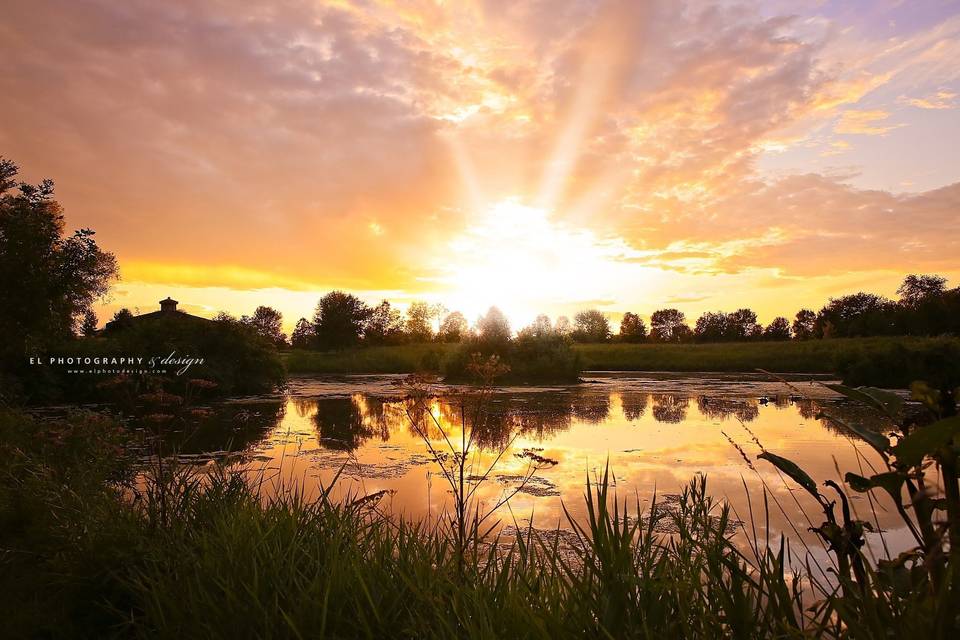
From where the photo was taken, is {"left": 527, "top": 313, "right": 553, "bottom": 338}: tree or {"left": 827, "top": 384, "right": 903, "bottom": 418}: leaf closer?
{"left": 827, "top": 384, "right": 903, "bottom": 418}: leaf

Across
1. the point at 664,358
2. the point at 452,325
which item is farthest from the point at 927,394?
the point at 452,325

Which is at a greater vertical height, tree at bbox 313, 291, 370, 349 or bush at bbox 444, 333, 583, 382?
tree at bbox 313, 291, 370, 349

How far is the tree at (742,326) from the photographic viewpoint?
7862 cm

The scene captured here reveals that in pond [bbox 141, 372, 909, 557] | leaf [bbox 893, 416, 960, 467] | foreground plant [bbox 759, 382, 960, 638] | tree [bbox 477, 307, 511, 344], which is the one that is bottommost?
pond [bbox 141, 372, 909, 557]

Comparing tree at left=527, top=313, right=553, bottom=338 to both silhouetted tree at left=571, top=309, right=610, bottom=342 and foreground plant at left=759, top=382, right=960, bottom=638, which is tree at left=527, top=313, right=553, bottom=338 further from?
silhouetted tree at left=571, top=309, right=610, bottom=342

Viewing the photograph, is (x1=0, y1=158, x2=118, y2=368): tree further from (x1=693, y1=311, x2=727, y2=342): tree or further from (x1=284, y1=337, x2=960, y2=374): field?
(x1=693, y1=311, x2=727, y2=342): tree

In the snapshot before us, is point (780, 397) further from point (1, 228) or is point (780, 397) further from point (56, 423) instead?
point (1, 228)

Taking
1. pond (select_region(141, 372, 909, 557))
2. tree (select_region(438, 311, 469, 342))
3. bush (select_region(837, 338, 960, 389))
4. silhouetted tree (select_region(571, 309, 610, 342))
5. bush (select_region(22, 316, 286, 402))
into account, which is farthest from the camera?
silhouetted tree (select_region(571, 309, 610, 342))

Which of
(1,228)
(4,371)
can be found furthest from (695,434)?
(4,371)

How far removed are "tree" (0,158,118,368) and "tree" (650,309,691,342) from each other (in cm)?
9385

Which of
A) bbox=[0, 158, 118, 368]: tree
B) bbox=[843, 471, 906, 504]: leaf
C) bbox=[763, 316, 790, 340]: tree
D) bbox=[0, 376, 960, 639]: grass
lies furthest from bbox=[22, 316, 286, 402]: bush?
bbox=[763, 316, 790, 340]: tree

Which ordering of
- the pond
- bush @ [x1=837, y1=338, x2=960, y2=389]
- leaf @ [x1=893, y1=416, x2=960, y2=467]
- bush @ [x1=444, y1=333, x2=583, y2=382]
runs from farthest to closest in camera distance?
bush @ [x1=444, y1=333, x2=583, y2=382] < bush @ [x1=837, y1=338, x2=960, y2=389] < the pond < leaf @ [x1=893, y1=416, x2=960, y2=467]

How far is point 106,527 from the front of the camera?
4227mm

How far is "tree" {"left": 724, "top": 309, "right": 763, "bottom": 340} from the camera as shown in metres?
78.6
